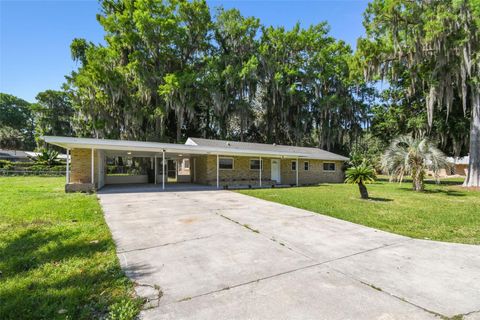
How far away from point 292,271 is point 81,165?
1286 centimetres

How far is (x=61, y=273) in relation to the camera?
3256mm

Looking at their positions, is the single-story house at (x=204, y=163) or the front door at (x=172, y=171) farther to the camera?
the front door at (x=172, y=171)

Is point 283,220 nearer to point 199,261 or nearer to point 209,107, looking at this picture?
point 199,261

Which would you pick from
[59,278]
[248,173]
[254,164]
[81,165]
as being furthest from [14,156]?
[59,278]

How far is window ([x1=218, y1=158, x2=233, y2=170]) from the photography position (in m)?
16.6

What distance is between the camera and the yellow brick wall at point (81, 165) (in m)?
12.6

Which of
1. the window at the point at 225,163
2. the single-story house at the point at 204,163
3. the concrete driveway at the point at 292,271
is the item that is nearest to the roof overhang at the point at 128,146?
the single-story house at the point at 204,163

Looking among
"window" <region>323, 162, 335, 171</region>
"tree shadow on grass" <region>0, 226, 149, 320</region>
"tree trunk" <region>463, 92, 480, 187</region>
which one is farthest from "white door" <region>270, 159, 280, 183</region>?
"tree shadow on grass" <region>0, 226, 149, 320</region>

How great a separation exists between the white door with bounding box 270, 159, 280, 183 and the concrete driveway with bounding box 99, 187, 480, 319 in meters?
12.8

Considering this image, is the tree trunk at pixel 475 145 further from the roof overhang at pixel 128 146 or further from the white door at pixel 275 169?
the roof overhang at pixel 128 146

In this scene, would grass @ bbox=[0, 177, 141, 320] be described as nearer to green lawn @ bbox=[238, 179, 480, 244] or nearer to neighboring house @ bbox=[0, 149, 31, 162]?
green lawn @ bbox=[238, 179, 480, 244]

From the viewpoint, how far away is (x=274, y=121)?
2831 centimetres

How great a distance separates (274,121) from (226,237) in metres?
24.5

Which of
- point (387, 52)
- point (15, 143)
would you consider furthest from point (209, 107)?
point (15, 143)
